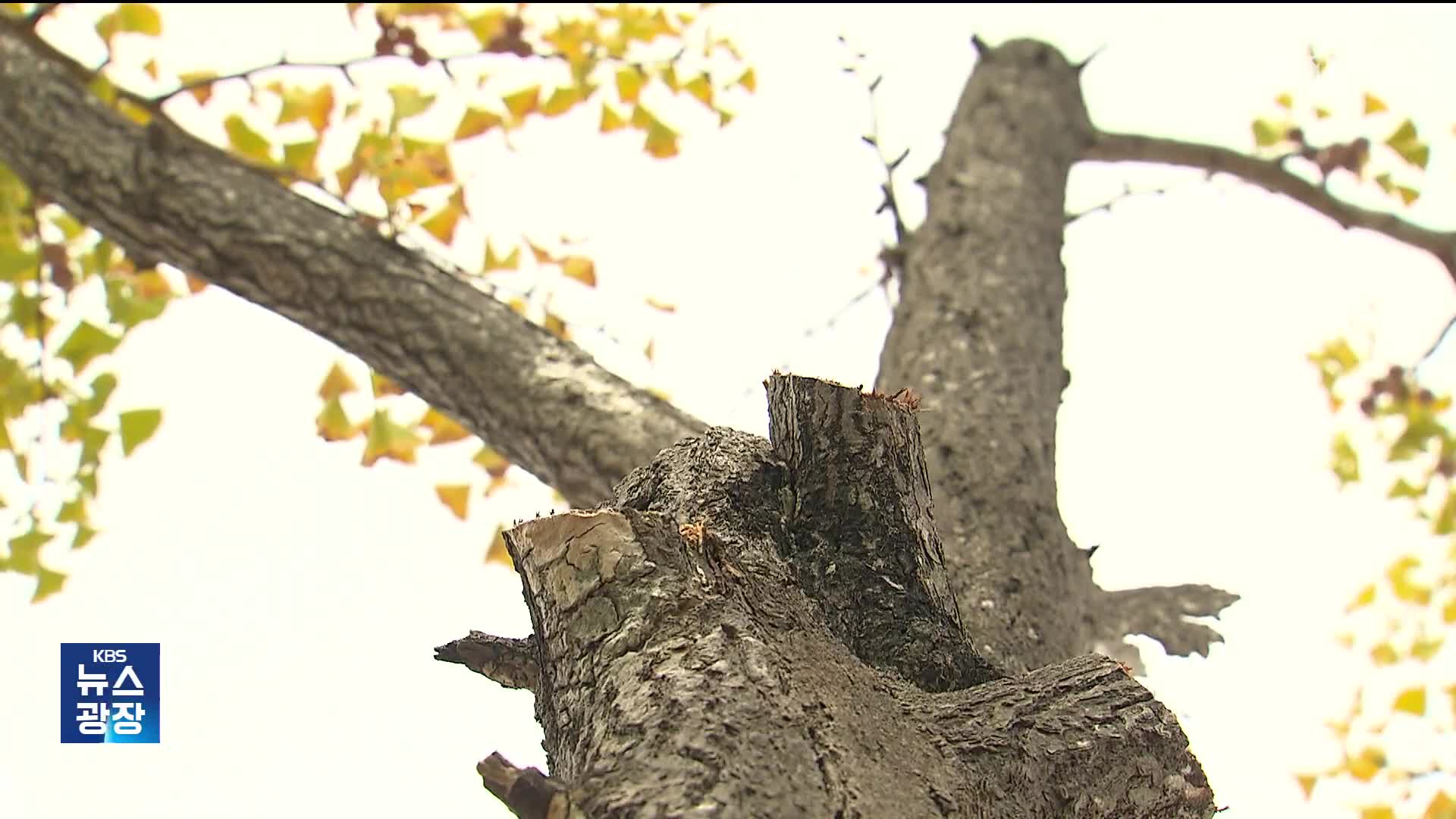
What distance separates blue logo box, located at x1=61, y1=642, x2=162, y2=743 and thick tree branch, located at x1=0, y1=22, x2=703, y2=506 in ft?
1.87

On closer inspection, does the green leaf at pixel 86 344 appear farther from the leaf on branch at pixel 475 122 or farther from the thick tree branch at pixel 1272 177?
the thick tree branch at pixel 1272 177

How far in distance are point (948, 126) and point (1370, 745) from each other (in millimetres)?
1367

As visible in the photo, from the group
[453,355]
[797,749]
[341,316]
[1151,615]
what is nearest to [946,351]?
[1151,615]

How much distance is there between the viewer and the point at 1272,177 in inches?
84.4

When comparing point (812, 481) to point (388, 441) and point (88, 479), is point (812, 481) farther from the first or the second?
point (88, 479)

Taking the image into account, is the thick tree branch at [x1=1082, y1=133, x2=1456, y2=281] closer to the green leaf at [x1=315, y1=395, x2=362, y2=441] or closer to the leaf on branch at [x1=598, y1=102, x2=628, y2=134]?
the leaf on branch at [x1=598, y1=102, x2=628, y2=134]

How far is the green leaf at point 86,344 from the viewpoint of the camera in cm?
193

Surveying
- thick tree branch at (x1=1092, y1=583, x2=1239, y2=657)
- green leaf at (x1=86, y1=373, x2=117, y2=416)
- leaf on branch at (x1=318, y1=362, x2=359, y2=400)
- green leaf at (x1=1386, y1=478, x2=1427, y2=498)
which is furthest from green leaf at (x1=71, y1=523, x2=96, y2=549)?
green leaf at (x1=1386, y1=478, x2=1427, y2=498)

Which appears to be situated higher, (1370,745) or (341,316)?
(341,316)

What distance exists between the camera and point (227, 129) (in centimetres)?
195

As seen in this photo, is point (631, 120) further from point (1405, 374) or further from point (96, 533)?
point (1405, 374)

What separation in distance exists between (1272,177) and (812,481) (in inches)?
60.9

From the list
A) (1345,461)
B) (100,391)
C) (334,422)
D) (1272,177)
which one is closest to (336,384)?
(334,422)

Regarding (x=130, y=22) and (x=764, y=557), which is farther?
(x=130, y=22)
